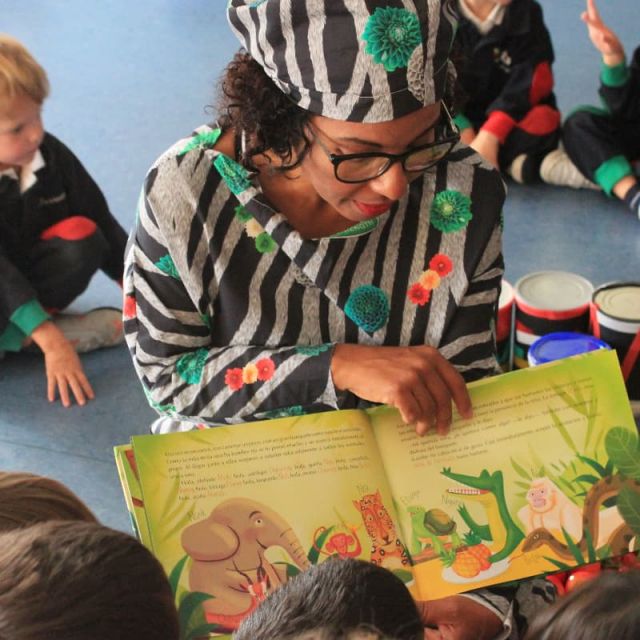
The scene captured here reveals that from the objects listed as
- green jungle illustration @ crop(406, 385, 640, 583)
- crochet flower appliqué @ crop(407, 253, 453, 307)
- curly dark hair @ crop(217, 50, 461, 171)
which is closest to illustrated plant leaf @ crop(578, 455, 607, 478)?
green jungle illustration @ crop(406, 385, 640, 583)

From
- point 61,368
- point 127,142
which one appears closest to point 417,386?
point 61,368

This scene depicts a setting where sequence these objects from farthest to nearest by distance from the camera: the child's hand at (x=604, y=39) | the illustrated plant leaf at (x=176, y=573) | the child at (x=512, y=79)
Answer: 1. the child at (x=512, y=79)
2. the child's hand at (x=604, y=39)
3. the illustrated plant leaf at (x=176, y=573)

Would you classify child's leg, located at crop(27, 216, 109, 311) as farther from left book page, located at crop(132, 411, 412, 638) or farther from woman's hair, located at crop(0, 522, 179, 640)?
woman's hair, located at crop(0, 522, 179, 640)

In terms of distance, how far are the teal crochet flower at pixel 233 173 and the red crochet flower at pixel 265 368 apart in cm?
22

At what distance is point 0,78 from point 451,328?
1180 millimetres

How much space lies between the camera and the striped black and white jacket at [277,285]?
117cm

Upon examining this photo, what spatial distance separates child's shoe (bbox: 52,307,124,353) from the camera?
2.16 metres

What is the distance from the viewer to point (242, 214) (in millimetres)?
1185

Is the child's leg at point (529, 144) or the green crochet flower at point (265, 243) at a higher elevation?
the green crochet flower at point (265, 243)

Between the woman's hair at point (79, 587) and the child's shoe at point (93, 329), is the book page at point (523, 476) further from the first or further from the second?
the child's shoe at point (93, 329)

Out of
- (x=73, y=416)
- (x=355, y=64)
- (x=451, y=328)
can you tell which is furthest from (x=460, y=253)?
(x=73, y=416)

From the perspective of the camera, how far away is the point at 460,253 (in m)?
1.22

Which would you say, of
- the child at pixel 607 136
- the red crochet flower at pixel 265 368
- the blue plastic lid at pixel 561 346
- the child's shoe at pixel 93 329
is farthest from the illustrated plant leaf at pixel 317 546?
the child at pixel 607 136

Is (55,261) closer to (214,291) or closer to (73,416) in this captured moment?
(73,416)
